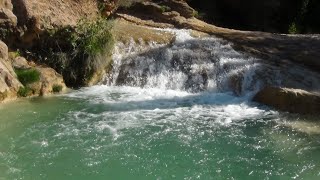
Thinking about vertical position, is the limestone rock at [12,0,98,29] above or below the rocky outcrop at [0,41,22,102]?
Result: above

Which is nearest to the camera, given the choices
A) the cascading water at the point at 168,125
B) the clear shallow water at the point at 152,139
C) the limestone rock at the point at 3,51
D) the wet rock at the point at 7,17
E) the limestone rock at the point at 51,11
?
the clear shallow water at the point at 152,139

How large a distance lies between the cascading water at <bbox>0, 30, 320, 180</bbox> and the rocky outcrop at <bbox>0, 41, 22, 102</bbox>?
1.41 feet

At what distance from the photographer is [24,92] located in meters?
12.4

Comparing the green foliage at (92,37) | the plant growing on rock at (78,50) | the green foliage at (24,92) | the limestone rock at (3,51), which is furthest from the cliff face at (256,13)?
the green foliage at (24,92)

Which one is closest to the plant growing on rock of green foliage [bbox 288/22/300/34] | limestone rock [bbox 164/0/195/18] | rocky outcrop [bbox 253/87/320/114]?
limestone rock [bbox 164/0/195/18]

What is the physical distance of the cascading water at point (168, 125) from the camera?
8.12 metres

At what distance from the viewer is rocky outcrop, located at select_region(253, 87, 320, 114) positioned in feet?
37.4

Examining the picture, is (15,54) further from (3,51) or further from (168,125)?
(168,125)

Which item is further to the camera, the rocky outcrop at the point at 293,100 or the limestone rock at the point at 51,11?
the limestone rock at the point at 51,11

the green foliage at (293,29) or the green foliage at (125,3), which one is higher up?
the green foliage at (125,3)

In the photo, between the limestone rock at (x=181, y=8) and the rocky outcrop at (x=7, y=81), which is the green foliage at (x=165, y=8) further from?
→ the rocky outcrop at (x=7, y=81)

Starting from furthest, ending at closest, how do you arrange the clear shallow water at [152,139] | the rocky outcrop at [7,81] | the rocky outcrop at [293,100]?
the rocky outcrop at [7,81]
the rocky outcrop at [293,100]
the clear shallow water at [152,139]

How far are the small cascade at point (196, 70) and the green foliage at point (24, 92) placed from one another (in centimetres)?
239

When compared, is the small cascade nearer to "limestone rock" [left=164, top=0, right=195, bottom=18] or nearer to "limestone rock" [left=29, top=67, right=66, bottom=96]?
"limestone rock" [left=29, top=67, right=66, bottom=96]
